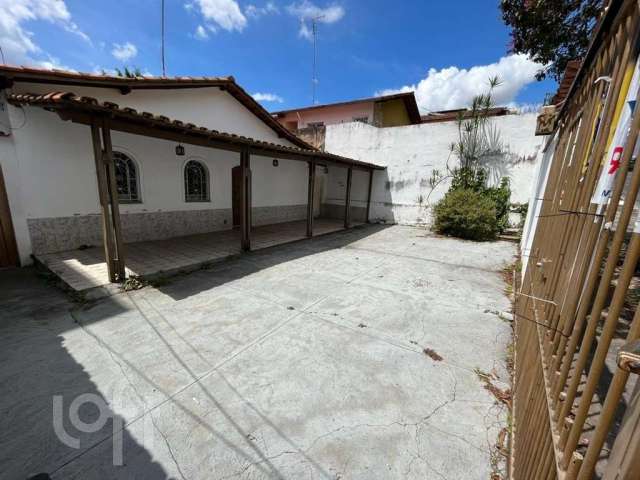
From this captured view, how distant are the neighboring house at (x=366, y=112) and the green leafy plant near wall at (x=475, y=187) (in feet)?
18.2

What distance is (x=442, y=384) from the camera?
2754 millimetres

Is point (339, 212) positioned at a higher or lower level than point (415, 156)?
lower

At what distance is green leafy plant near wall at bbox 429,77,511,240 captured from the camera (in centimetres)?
980

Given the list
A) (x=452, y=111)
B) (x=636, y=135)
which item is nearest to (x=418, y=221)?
(x=636, y=135)

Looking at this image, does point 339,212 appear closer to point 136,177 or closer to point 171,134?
point 136,177

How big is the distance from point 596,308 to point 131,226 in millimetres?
8546

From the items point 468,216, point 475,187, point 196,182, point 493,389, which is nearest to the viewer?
point 493,389

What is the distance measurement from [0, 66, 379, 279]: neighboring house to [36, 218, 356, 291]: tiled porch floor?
15.7 inches

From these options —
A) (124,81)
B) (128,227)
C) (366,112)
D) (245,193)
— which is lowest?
(128,227)

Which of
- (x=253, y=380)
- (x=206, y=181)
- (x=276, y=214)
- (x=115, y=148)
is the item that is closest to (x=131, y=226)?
(x=115, y=148)

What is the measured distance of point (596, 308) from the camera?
2.69ft

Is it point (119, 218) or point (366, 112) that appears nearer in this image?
point (119, 218)

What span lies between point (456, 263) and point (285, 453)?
6.13 metres

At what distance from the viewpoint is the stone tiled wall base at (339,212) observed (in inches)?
541
